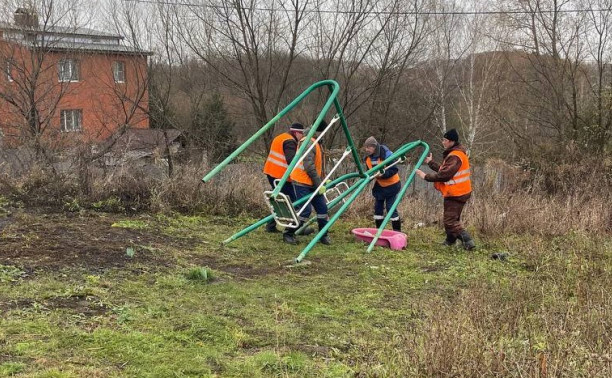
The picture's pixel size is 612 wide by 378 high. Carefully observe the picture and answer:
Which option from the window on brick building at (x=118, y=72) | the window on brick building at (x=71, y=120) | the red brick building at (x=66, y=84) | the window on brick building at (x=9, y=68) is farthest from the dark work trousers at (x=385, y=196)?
the window on brick building at (x=118, y=72)

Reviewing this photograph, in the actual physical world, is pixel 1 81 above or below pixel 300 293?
above

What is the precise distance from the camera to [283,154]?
750 centimetres

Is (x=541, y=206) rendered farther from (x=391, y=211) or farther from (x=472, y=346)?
(x=472, y=346)

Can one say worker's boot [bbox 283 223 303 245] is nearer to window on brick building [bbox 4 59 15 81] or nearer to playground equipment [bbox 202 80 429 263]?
playground equipment [bbox 202 80 429 263]

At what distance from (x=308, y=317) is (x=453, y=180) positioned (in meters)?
3.86

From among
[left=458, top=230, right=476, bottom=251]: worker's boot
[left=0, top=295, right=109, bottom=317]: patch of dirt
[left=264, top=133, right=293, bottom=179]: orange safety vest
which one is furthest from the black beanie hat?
[left=0, top=295, right=109, bottom=317]: patch of dirt

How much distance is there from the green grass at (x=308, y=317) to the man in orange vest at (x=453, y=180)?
2.69ft

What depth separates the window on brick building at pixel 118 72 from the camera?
15844mm

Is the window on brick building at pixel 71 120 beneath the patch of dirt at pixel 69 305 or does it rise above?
above

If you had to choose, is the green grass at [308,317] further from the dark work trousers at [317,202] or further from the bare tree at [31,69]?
the bare tree at [31,69]

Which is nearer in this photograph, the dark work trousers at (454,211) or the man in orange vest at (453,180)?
the man in orange vest at (453,180)

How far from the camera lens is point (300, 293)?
16.0 ft

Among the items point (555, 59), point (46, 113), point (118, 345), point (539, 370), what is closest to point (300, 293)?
point (118, 345)

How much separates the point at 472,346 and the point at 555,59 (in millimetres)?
16222
